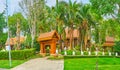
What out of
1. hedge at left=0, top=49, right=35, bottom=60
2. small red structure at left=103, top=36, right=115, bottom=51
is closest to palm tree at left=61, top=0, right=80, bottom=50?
hedge at left=0, top=49, right=35, bottom=60

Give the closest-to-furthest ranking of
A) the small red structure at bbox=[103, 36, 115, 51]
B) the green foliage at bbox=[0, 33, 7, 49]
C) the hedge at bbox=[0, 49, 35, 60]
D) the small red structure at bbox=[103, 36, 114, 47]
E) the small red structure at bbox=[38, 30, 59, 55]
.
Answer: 1. the hedge at bbox=[0, 49, 35, 60]
2. the small red structure at bbox=[38, 30, 59, 55]
3. the small red structure at bbox=[103, 36, 115, 51]
4. the small red structure at bbox=[103, 36, 114, 47]
5. the green foliage at bbox=[0, 33, 7, 49]

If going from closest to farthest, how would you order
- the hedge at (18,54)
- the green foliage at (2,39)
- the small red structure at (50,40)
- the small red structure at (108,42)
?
the hedge at (18,54) < the small red structure at (50,40) < the small red structure at (108,42) < the green foliage at (2,39)

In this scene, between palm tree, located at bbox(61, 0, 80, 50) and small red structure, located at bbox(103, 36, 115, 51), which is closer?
palm tree, located at bbox(61, 0, 80, 50)

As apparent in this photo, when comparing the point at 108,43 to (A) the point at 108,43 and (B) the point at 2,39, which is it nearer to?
(A) the point at 108,43

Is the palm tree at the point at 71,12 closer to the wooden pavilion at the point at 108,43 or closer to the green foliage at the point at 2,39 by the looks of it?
the wooden pavilion at the point at 108,43

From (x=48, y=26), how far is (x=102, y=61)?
30555mm

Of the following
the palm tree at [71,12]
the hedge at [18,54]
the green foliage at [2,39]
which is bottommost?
the hedge at [18,54]

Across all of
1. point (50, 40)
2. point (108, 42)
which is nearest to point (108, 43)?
point (108, 42)

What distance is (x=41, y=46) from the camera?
4597cm

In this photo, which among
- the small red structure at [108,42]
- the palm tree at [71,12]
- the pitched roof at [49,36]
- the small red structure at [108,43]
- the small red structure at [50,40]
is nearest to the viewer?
the pitched roof at [49,36]

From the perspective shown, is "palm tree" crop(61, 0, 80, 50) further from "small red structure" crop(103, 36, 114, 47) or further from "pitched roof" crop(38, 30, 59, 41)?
"small red structure" crop(103, 36, 114, 47)

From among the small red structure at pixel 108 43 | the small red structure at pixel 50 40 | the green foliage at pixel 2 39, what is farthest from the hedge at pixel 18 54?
the green foliage at pixel 2 39

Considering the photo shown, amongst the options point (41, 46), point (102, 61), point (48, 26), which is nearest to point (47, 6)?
point (48, 26)

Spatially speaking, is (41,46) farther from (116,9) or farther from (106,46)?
(106,46)
